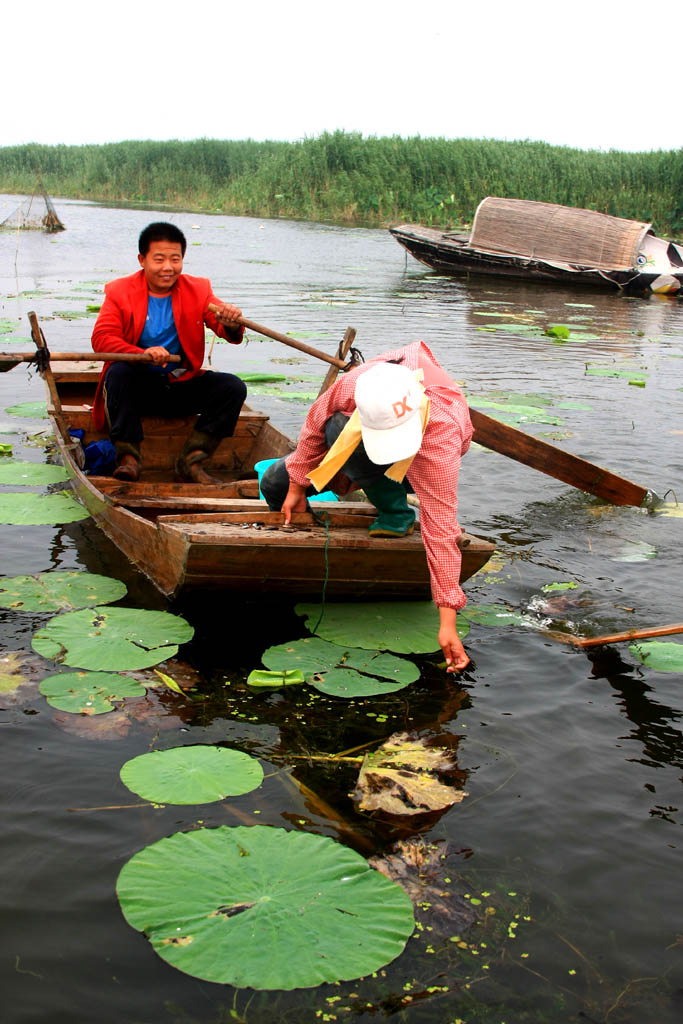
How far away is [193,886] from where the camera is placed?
1.89 metres

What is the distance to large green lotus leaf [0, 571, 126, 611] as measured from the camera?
327 cm

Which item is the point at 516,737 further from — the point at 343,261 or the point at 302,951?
the point at 343,261

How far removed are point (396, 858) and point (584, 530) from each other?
8.93 ft

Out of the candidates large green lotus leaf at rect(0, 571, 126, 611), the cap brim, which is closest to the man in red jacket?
large green lotus leaf at rect(0, 571, 126, 611)

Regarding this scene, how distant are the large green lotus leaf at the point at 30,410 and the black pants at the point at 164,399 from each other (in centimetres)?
173

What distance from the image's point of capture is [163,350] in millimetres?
3871

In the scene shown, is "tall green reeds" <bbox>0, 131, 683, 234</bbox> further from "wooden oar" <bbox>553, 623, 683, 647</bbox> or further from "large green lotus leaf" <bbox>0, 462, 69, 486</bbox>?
"wooden oar" <bbox>553, 623, 683, 647</bbox>

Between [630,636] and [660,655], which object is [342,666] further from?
[660,655]

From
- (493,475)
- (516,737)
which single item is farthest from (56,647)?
(493,475)

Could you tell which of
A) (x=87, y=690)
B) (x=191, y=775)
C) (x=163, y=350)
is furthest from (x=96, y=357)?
(x=191, y=775)

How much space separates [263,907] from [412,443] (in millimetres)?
1184

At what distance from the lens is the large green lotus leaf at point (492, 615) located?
3.38 meters

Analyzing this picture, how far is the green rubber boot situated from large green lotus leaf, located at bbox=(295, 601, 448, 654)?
0.99 feet

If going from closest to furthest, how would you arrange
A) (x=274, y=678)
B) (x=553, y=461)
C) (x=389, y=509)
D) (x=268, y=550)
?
(x=274, y=678) < (x=268, y=550) < (x=389, y=509) < (x=553, y=461)
